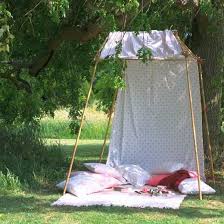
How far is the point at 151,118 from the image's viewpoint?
893 centimetres

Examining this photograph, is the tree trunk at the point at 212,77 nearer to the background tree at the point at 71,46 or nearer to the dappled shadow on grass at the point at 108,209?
the background tree at the point at 71,46

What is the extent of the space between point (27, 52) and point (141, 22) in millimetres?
4711

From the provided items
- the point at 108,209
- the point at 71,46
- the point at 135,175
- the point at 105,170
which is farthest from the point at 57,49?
the point at 108,209

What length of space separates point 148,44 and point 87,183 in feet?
6.60

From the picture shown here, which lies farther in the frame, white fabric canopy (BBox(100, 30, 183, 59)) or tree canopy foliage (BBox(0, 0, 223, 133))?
tree canopy foliage (BBox(0, 0, 223, 133))

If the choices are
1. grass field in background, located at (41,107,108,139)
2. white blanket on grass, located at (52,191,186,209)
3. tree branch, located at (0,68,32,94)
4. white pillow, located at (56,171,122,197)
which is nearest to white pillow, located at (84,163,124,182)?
white pillow, located at (56,171,122,197)

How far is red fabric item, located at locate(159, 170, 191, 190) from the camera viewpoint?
7914mm

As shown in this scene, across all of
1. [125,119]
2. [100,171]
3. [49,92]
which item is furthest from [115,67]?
[49,92]

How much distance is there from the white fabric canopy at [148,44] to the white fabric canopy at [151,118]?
84 centimetres

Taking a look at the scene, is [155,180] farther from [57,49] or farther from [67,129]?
[67,129]

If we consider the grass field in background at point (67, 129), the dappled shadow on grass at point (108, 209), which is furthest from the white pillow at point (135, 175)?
the grass field in background at point (67, 129)

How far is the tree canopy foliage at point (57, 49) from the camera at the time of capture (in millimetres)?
7938

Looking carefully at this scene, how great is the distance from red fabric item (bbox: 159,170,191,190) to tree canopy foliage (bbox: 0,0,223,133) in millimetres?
1494

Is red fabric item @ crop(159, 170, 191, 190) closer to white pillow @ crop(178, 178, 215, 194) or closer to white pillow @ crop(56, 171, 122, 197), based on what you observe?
white pillow @ crop(178, 178, 215, 194)
